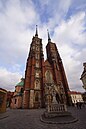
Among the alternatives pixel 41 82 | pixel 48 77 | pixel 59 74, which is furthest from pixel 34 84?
pixel 59 74

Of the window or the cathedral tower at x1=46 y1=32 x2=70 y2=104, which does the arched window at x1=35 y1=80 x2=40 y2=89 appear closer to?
the window

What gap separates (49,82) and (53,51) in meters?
16.6

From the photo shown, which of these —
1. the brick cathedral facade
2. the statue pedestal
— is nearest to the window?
→ the brick cathedral facade

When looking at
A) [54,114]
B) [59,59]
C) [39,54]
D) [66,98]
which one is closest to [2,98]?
[54,114]

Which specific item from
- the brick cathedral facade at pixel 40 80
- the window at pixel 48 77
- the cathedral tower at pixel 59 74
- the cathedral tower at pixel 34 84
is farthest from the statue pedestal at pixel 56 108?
the window at pixel 48 77

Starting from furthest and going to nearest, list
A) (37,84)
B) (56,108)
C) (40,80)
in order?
(40,80), (37,84), (56,108)

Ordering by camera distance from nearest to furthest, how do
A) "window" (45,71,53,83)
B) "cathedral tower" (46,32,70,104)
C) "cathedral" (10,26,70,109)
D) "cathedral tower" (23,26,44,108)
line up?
"cathedral tower" (23,26,44,108)
"cathedral" (10,26,70,109)
"cathedral tower" (46,32,70,104)
"window" (45,71,53,83)

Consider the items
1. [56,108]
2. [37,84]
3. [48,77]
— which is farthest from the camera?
[48,77]

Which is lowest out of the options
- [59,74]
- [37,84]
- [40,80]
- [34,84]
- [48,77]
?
[34,84]

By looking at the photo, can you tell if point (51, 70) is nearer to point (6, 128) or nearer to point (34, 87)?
point (34, 87)

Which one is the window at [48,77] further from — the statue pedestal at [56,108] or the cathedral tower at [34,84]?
the statue pedestal at [56,108]

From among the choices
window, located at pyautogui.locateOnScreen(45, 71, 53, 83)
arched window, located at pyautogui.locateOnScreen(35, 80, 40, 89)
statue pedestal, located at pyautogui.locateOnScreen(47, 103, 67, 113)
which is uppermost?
window, located at pyautogui.locateOnScreen(45, 71, 53, 83)

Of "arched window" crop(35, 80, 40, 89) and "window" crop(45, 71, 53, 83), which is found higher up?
"window" crop(45, 71, 53, 83)

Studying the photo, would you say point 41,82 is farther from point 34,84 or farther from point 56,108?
point 56,108
